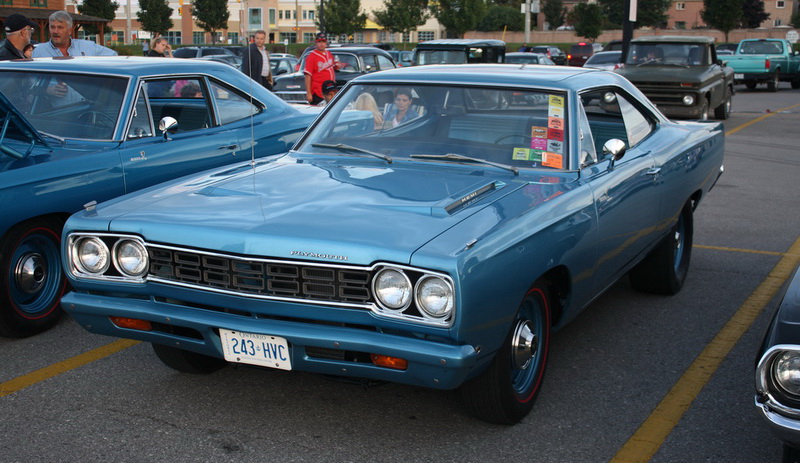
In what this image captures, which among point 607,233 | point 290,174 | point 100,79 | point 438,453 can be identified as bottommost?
point 438,453

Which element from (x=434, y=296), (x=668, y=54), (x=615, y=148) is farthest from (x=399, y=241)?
(x=668, y=54)

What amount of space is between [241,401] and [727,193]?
297 inches

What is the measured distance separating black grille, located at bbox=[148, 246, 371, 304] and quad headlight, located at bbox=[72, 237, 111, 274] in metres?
0.27

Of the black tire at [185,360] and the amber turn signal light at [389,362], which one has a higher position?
the amber turn signal light at [389,362]

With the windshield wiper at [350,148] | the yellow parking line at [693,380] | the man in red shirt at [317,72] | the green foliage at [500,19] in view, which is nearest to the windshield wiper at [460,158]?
the windshield wiper at [350,148]

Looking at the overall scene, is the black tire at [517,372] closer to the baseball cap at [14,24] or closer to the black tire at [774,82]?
the baseball cap at [14,24]

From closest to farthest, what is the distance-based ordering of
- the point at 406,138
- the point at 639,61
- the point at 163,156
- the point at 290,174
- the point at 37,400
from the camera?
the point at 37,400 < the point at 290,174 < the point at 406,138 < the point at 163,156 < the point at 639,61

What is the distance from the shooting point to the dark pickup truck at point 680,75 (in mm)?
→ 16453

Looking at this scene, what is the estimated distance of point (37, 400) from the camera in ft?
13.7

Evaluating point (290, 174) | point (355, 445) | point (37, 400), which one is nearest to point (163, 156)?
point (290, 174)

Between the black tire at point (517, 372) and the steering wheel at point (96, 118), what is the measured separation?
3351 millimetres

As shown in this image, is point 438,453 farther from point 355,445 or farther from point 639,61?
point 639,61

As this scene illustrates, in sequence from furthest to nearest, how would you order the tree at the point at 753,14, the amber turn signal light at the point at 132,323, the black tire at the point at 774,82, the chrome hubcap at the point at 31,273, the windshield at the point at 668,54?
1. the tree at the point at 753,14
2. the black tire at the point at 774,82
3. the windshield at the point at 668,54
4. the chrome hubcap at the point at 31,273
5. the amber turn signal light at the point at 132,323

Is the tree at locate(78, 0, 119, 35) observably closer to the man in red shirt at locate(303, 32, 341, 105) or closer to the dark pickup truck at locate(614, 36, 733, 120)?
the dark pickup truck at locate(614, 36, 733, 120)
